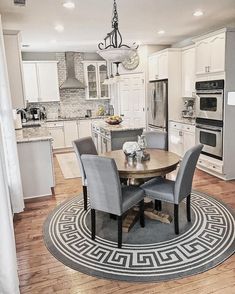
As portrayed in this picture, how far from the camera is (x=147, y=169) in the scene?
9.49ft

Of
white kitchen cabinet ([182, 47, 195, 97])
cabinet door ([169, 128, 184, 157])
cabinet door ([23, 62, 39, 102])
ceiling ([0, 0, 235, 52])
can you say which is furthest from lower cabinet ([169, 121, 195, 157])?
cabinet door ([23, 62, 39, 102])

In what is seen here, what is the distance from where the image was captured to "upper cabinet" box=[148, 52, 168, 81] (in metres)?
6.17

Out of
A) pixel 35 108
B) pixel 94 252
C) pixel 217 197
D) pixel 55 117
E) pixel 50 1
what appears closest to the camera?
pixel 94 252

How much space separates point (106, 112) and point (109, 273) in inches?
253

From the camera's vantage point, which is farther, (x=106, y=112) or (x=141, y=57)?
(x=106, y=112)

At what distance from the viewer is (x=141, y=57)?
7.01 meters

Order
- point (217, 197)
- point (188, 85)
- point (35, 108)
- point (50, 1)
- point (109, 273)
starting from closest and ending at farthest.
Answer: point (109, 273) → point (50, 1) → point (217, 197) → point (188, 85) → point (35, 108)

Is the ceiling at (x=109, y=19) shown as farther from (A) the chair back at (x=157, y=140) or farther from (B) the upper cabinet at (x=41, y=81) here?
(A) the chair back at (x=157, y=140)

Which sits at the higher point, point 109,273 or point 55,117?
point 55,117

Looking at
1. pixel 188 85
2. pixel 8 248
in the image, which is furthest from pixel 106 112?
pixel 8 248

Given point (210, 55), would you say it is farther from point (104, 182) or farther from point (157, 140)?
point (104, 182)

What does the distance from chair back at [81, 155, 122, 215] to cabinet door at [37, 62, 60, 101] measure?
5378 millimetres

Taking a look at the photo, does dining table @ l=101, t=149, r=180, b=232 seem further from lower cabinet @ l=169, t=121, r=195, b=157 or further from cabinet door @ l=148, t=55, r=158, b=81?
cabinet door @ l=148, t=55, r=158, b=81

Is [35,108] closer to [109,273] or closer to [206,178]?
[206,178]
